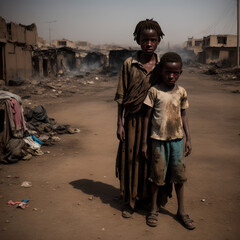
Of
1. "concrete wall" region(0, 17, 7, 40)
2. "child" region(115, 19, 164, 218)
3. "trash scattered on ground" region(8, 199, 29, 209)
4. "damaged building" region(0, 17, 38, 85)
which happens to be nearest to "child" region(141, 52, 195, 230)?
"child" region(115, 19, 164, 218)

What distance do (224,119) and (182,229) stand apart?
18.7ft

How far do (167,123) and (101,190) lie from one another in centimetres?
152

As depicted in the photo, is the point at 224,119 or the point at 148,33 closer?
the point at 148,33

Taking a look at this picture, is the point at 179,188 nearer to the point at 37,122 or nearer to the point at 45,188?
the point at 45,188

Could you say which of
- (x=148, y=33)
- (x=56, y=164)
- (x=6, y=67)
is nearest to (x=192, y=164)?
(x=56, y=164)

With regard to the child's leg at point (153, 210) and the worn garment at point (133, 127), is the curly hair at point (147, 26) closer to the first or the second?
the worn garment at point (133, 127)

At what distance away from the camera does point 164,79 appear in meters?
2.40

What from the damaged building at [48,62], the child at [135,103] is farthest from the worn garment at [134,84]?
the damaged building at [48,62]

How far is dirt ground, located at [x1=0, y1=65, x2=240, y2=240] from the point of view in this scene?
2.53 meters

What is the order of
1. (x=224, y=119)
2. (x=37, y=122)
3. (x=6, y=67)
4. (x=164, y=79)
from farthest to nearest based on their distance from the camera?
(x=6, y=67) < (x=224, y=119) < (x=37, y=122) < (x=164, y=79)

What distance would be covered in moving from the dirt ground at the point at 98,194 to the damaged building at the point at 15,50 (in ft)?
36.0

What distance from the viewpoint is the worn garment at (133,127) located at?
253cm

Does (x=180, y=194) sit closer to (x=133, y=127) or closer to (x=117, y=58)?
(x=133, y=127)

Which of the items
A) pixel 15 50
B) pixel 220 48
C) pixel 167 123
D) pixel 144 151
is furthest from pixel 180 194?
pixel 220 48
